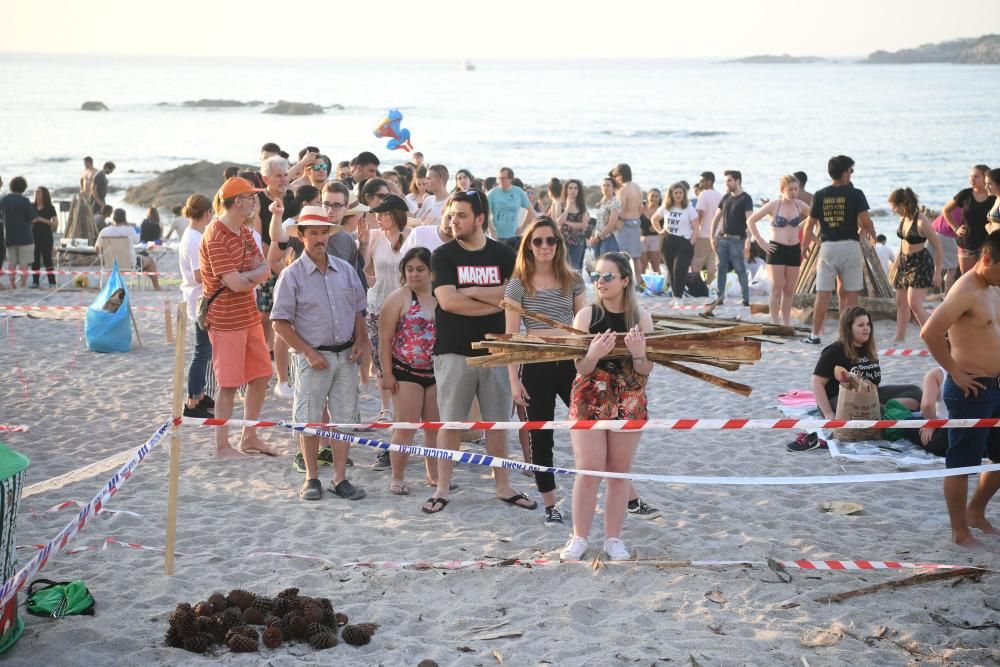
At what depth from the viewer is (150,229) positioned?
1975 centimetres

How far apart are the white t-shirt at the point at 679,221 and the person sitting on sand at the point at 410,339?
8.72m

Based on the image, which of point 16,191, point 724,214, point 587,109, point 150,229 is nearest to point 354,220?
point 724,214

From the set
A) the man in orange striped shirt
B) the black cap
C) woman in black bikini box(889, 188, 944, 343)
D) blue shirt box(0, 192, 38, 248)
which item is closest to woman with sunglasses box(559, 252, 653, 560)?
the black cap

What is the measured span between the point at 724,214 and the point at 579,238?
6.92 ft

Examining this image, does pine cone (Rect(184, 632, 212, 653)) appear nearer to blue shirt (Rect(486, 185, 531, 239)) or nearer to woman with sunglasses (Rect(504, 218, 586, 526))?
woman with sunglasses (Rect(504, 218, 586, 526))

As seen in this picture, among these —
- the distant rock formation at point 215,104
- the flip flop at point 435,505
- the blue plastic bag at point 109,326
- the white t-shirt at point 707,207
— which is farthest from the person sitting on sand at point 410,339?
the distant rock formation at point 215,104

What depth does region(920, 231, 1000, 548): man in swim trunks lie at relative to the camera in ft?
17.9

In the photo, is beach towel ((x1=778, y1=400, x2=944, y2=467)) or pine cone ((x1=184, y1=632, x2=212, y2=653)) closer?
pine cone ((x1=184, y1=632, x2=212, y2=653))

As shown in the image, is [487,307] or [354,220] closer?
[487,307]

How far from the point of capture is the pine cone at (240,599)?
4719 millimetres

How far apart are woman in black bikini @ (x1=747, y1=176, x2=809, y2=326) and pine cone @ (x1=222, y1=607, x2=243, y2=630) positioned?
26.7 ft

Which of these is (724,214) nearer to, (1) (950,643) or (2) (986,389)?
(2) (986,389)

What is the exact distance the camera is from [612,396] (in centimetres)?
539

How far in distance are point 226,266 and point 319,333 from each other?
103 cm
